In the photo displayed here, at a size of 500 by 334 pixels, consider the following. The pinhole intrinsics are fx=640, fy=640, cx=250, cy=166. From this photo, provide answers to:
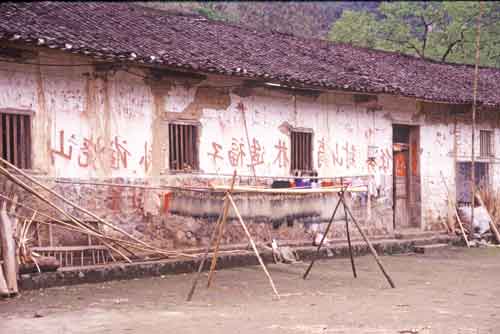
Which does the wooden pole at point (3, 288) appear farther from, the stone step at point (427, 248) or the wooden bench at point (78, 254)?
the stone step at point (427, 248)

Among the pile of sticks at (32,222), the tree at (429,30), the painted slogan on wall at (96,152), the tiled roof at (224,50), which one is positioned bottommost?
the pile of sticks at (32,222)

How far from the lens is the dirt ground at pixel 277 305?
613cm

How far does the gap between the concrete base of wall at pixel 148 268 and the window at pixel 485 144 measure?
4.63 m

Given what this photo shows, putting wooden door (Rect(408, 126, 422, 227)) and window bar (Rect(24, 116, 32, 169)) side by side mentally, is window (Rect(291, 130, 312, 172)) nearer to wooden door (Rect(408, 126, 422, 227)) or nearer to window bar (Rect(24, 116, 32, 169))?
wooden door (Rect(408, 126, 422, 227))

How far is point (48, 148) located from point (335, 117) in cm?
626

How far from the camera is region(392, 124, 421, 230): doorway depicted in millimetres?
15000

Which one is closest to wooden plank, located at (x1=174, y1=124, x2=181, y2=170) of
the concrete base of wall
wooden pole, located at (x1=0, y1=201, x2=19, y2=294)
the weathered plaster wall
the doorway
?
the weathered plaster wall

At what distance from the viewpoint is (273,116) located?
12.2 m

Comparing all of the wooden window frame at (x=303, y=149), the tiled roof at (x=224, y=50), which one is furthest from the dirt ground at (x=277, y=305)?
the tiled roof at (x=224, y=50)

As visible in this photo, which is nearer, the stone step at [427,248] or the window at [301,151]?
the window at [301,151]

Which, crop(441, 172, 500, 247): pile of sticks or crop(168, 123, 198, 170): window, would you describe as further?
crop(441, 172, 500, 247): pile of sticks

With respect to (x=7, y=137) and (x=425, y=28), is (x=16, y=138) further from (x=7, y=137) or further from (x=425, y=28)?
(x=425, y=28)

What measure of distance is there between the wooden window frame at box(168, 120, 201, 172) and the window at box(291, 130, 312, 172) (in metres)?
2.37

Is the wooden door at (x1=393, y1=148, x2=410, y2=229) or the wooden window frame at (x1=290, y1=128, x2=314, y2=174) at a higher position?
the wooden window frame at (x1=290, y1=128, x2=314, y2=174)
